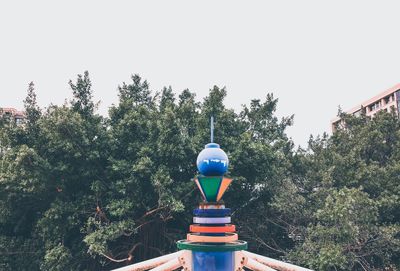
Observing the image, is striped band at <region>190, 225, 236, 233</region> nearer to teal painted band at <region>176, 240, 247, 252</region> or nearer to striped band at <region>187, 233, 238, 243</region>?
striped band at <region>187, 233, 238, 243</region>

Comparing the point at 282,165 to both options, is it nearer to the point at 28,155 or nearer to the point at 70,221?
the point at 70,221

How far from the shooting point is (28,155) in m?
13.6

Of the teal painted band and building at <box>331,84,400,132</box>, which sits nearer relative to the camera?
the teal painted band

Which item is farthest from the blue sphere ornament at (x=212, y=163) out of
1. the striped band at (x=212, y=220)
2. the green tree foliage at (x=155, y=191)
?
the green tree foliage at (x=155, y=191)

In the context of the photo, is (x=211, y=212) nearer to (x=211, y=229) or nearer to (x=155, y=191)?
(x=211, y=229)

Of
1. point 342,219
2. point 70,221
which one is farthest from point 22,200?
point 342,219

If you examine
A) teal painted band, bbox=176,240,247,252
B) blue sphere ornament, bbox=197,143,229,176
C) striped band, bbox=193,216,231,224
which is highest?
blue sphere ornament, bbox=197,143,229,176

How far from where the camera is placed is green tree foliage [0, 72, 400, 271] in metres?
14.1

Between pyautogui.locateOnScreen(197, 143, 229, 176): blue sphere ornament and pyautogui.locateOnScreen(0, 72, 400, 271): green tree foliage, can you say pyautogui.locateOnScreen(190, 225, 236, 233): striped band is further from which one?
pyautogui.locateOnScreen(0, 72, 400, 271): green tree foliage

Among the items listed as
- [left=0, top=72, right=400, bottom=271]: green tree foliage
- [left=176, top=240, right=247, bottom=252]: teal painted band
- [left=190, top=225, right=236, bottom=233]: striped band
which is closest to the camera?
[left=176, top=240, right=247, bottom=252]: teal painted band

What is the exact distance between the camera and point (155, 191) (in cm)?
1462

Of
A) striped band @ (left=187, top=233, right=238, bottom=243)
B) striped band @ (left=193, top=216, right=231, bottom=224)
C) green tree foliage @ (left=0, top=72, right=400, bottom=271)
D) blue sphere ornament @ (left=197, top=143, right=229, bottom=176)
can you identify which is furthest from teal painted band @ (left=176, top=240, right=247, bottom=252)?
green tree foliage @ (left=0, top=72, right=400, bottom=271)

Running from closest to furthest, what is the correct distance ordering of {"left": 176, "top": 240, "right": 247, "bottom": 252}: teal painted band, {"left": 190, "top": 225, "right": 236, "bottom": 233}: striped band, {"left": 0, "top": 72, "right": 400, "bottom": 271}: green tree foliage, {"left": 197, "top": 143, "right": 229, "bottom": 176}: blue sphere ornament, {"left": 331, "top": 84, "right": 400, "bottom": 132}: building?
1. {"left": 176, "top": 240, "right": 247, "bottom": 252}: teal painted band
2. {"left": 190, "top": 225, "right": 236, "bottom": 233}: striped band
3. {"left": 197, "top": 143, "right": 229, "bottom": 176}: blue sphere ornament
4. {"left": 0, "top": 72, "right": 400, "bottom": 271}: green tree foliage
5. {"left": 331, "top": 84, "right": 400, "bottom": 132}: building

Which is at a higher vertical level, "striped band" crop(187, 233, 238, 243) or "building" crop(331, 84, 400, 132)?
"building" crop(331, 84, 400, 132)
